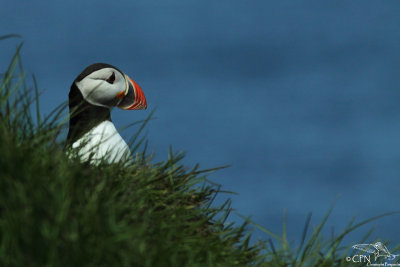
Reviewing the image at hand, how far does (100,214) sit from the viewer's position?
125 inches

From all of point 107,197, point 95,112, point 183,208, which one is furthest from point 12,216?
point 95,112

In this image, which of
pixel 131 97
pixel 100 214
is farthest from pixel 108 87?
pixel 100 214

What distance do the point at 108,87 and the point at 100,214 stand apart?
3658 millimetres

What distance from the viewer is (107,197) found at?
12.0 ft

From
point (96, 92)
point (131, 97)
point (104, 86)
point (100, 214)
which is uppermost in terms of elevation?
point (131, 97)

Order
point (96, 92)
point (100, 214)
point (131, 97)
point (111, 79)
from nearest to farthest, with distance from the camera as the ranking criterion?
point (100, 214)
point (96, 92)
point (111, 79)
point (131, 97)

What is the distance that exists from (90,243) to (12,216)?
0.42 metres

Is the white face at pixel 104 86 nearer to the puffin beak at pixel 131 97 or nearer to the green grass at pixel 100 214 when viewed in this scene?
the puffin beak at pixel 131 97

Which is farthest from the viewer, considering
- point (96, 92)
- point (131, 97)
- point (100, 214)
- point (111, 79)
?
point (131, 97)

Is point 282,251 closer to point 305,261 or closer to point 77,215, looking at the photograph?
point 305,261

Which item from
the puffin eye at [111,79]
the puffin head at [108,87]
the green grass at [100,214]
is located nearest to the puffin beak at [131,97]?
the puffin head at [108,87]

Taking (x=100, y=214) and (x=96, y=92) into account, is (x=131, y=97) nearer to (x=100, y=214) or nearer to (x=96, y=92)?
(x=96, y=92)

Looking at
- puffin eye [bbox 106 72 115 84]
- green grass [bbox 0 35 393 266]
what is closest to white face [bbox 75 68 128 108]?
puffin eye [bbox 106 72 115 84]

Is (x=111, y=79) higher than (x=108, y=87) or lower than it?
higher
